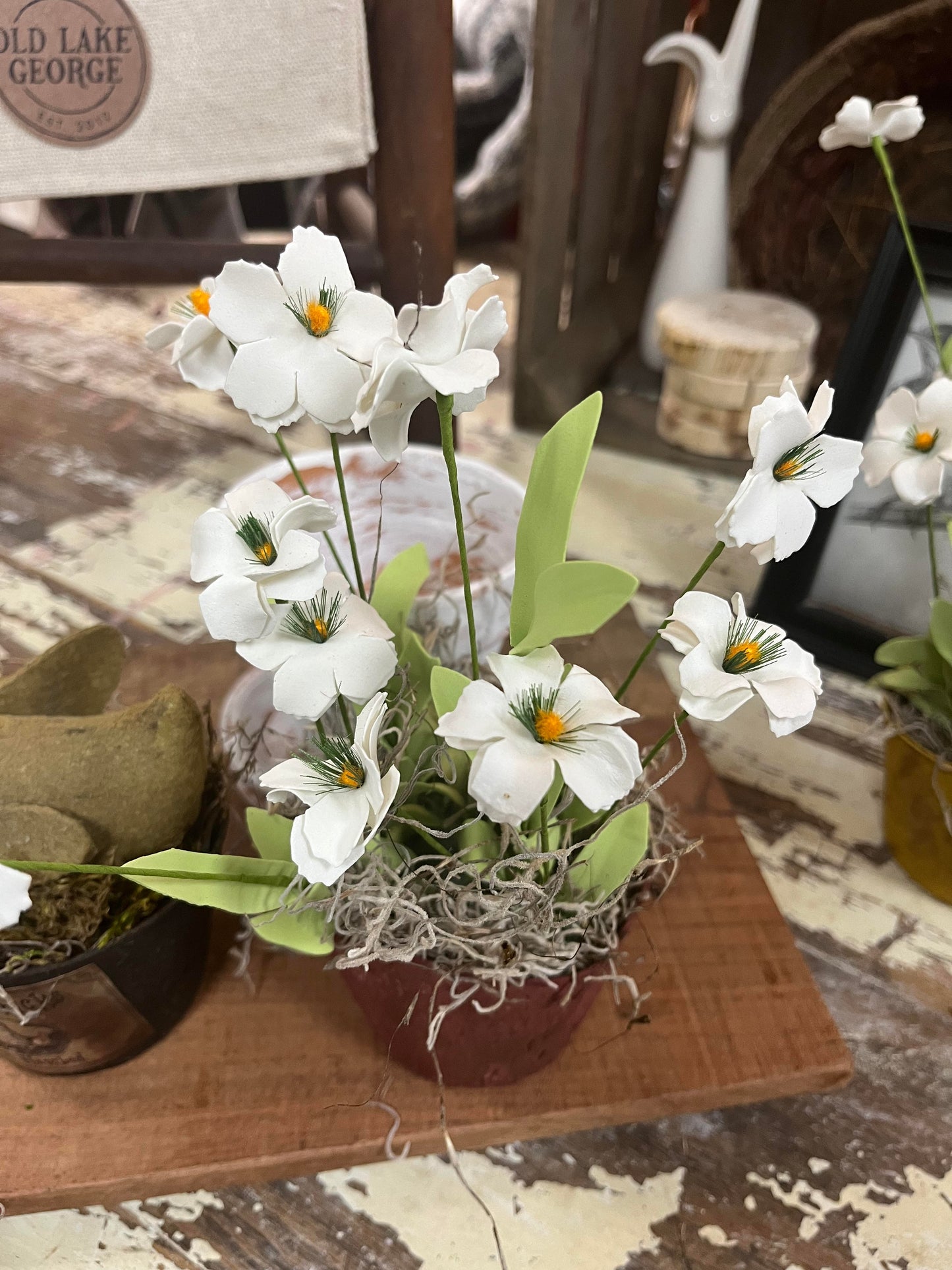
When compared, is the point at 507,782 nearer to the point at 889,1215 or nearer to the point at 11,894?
the point at 11,894

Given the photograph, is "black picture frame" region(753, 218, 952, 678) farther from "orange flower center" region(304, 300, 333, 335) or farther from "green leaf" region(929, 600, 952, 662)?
"orange flower center" region(304, 300, 333, 335)

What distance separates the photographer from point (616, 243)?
2.52 ft

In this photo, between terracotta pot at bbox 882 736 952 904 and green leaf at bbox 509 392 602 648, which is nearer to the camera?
green leaf at bbox 509 392 602 648

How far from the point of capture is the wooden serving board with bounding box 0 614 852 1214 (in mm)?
270

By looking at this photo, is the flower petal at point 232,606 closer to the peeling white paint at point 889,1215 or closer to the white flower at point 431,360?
the white flower at point 431,360

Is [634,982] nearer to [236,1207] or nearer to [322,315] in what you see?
[236,1207]

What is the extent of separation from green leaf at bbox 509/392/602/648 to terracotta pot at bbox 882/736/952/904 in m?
0.21

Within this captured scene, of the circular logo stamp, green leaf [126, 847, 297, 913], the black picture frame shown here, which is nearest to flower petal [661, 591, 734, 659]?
green leaf [126, 847, 297, 913]

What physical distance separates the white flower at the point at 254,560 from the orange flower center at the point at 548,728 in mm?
50

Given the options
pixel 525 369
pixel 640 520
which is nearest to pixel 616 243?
pixel 525 369

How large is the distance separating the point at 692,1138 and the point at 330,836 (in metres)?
0.22

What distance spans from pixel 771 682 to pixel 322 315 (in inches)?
4.6

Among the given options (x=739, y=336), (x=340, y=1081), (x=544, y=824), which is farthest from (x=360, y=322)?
(x=739, y=336)

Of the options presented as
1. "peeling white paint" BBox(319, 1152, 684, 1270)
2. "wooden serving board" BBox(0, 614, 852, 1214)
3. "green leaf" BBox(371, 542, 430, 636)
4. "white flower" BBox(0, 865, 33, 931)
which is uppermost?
"white flower" BBox(0, 865, 33, 931)
